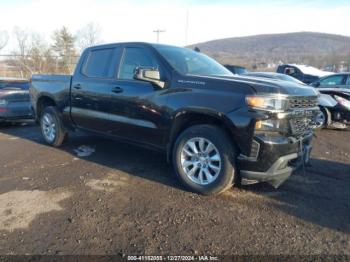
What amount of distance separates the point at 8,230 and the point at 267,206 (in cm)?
278

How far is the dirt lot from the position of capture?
3.15 meters

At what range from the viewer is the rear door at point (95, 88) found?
5328 mm

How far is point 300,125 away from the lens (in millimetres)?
4094

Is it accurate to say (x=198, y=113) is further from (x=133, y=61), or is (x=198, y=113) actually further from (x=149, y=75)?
(x=133, y=61)

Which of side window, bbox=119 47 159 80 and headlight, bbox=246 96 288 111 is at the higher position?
side window, bbox=119 47 159 80

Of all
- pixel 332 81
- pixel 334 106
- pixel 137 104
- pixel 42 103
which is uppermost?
pixel 137 104

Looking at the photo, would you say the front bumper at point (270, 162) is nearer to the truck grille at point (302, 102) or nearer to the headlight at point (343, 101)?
the truck grille at point (302, 102)

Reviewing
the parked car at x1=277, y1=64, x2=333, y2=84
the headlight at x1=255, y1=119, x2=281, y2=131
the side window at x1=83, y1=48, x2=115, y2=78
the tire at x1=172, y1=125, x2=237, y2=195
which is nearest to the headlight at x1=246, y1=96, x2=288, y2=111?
the headlight at x1=255, y1=119, x2=281, y2=131

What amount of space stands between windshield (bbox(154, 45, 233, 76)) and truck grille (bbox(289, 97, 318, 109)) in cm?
127

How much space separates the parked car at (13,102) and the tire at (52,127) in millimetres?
2428

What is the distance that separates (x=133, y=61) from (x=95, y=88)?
852 mm

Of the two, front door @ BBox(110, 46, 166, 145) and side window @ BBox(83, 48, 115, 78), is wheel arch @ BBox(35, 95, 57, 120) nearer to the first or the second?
side window @ BBox(83, 48, 115, 78)

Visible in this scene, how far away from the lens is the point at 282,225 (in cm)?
352

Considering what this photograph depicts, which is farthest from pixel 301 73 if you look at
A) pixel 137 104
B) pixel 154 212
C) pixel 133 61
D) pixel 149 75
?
pixel 154 212
